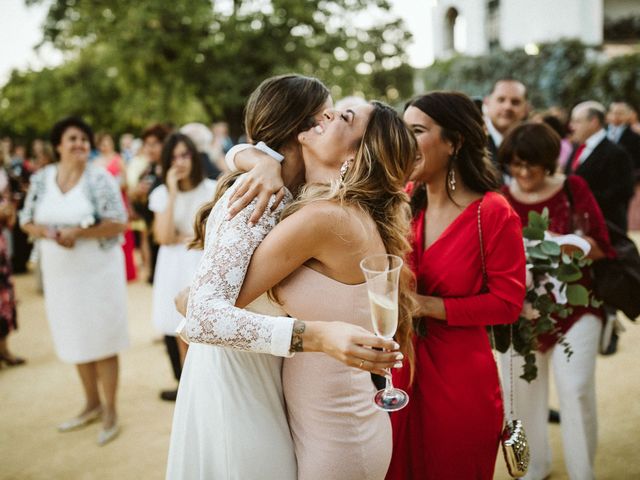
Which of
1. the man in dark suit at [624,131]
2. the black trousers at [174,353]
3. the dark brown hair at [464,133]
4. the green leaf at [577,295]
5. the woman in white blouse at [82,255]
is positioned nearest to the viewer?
the dark brown hair at [464,133]

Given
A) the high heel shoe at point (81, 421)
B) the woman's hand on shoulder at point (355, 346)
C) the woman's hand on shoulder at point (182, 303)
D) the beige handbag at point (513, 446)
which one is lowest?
the high heel shoe at point (81, 421)

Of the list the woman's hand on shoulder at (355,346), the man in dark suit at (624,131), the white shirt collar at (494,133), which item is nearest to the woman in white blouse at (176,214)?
the white shirt collar at (494,133)

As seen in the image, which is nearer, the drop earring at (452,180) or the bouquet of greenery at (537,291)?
the drop earring at (452,180)

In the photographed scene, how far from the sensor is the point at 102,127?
23953 mm

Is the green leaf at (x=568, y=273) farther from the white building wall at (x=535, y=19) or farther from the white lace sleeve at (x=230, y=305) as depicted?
the white building wall at (x=535, y=19)

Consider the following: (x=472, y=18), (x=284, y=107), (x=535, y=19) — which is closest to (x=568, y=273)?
(x=284, y=107)

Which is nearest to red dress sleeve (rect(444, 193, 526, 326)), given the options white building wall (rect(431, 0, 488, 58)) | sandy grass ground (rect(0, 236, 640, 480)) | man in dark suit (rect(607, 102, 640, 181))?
sandy grass ground (rect(0, 236, 640, 480))

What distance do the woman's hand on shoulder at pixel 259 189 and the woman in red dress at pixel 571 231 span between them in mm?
1747

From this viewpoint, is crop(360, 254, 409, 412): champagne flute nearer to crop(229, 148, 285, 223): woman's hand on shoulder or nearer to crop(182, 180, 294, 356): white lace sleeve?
crop(182, 180, 294, 356): white lace sleeve

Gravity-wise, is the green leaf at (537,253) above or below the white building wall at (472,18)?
below

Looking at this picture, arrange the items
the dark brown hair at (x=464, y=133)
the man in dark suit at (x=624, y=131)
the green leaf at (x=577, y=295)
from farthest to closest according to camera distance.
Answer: the man in dark suit at (x=624, y=131)
the green leaf at (x=577, y=295)
the dark brown hair at (x=464, y=133)

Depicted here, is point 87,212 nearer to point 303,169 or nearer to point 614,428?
Result: point 303,169

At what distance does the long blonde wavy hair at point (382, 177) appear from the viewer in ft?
5.42

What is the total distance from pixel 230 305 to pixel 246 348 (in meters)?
0.12
